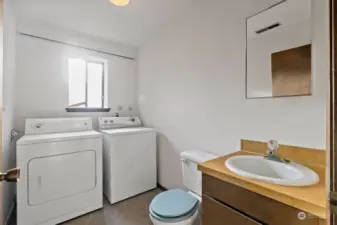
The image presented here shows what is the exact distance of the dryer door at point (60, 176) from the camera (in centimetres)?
A: 172

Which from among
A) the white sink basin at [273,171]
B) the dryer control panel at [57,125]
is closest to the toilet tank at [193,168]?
the white sink basin at [273,171]

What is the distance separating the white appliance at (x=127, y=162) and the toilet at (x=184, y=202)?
845mm

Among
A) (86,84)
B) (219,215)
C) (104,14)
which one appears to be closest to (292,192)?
(219,215)

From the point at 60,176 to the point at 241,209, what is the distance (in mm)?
1808

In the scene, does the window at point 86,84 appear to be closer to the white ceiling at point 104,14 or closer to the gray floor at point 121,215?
the white ceiling at point 104,14

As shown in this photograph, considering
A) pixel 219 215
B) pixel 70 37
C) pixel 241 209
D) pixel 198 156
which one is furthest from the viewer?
pixel 70 37

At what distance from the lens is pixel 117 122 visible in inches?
109

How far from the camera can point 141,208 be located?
84.3 inches

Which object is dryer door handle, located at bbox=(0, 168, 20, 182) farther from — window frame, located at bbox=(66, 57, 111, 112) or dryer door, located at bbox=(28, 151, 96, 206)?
window frame, located at bbox=(66, 57, 111, 112)

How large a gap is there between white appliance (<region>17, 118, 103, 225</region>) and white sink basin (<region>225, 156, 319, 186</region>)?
162 cm

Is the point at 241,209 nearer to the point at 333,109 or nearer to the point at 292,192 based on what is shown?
the point at 292,192

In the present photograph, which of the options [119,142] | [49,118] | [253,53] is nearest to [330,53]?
[253,53]

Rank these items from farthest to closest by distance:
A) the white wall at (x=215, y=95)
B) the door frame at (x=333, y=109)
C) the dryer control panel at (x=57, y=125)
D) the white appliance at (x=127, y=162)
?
the white appliance at (x=127, y=162) → the dryer control panel at (x=57, y=125) → the white wall at (x=215, y=95) → the door frame at (x=333, y=109)

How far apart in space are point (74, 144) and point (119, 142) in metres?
0.51
